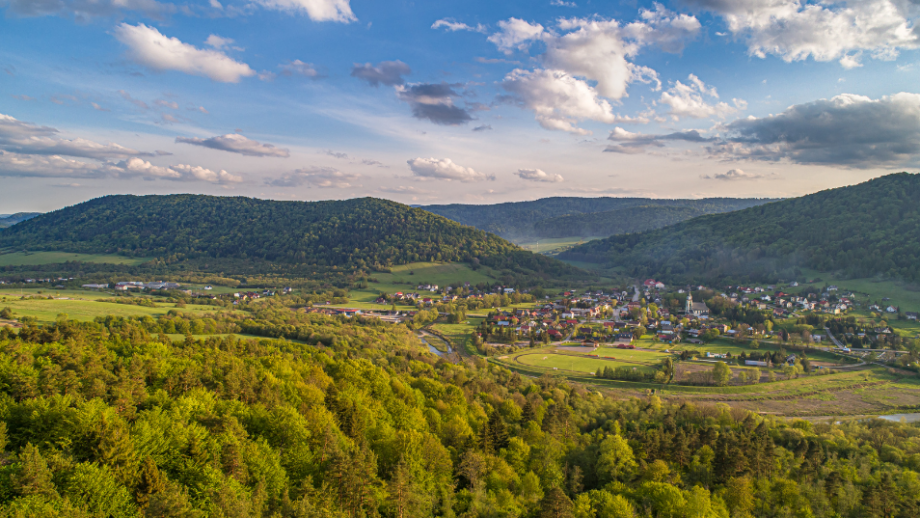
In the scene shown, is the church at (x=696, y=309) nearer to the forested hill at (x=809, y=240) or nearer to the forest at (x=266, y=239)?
the forested hill at (x=809, y=240)

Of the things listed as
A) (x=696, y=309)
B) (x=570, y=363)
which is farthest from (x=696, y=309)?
(x=570, y=363)

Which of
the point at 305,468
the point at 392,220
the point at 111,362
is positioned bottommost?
the point at 305,468

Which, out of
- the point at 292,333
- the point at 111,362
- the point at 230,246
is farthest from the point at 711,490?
the point at 230,246

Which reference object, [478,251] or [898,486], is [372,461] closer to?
[898,486]

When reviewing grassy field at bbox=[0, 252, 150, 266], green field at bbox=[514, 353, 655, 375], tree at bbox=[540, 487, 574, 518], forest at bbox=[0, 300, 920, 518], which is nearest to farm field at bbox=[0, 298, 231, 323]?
forest at bbox=[0, 300, 920, 518]

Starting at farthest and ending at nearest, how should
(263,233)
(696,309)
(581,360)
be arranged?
1. (263,233)
2. (696,309)
3. (581,360)

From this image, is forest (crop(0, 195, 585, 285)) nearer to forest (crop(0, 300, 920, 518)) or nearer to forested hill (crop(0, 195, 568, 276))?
forested hill (crop(0, 195, 568, 276))

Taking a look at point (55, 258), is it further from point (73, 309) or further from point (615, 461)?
point (615, 461)
